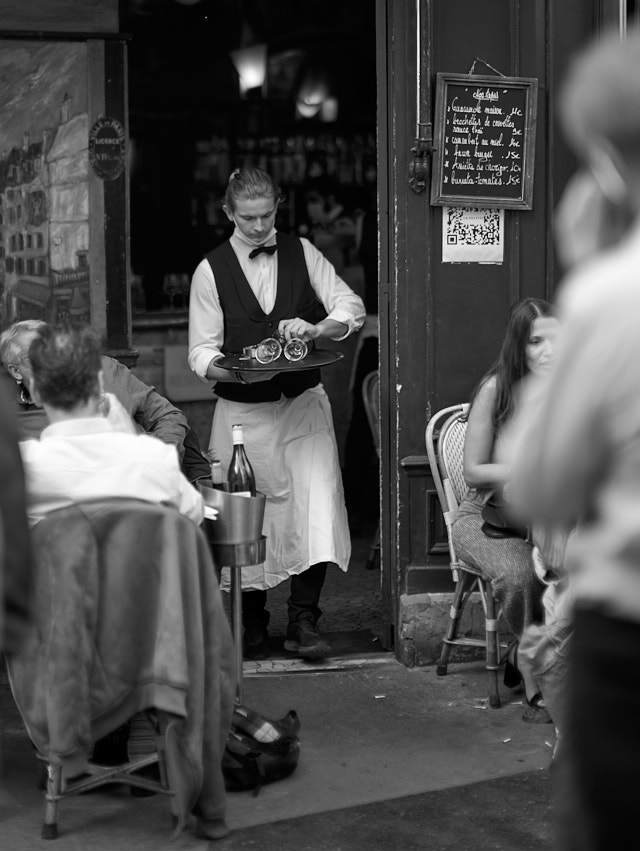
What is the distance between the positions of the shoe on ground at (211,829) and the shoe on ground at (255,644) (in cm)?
173

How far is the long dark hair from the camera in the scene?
4.88 metres

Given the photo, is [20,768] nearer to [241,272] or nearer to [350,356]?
[241,272]

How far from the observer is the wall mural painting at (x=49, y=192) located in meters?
7.13

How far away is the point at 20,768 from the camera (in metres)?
4.47

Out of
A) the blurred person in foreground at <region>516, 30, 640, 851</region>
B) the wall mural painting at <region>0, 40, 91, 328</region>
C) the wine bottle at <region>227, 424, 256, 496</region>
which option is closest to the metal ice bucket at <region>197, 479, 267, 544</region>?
the wine bottle at <region>227, 424, 256, 496</region>

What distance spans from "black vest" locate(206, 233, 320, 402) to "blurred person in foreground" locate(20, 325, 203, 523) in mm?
1832

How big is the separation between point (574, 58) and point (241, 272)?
160 cm

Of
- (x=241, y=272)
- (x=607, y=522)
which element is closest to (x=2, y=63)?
(x=241, y=272)

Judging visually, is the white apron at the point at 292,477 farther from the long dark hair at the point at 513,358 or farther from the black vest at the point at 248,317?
the long dark hair at the point at 513,358

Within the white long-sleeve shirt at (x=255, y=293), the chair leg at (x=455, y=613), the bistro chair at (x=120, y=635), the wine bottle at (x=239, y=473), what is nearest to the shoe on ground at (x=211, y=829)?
the bistro chair at (x=120, y=635)

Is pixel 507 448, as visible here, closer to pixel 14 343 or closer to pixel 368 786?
pixel 368 786

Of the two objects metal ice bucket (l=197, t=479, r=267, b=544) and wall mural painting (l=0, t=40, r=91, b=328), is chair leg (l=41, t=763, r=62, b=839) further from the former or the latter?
wall mural painting (l=0, t=40, r=91, b=328)

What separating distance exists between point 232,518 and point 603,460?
2.44m

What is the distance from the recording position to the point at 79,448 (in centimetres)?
370
